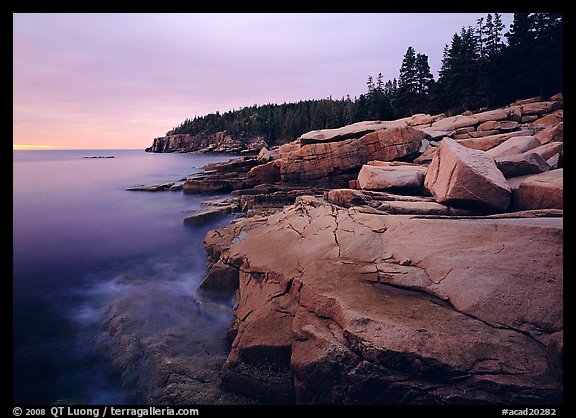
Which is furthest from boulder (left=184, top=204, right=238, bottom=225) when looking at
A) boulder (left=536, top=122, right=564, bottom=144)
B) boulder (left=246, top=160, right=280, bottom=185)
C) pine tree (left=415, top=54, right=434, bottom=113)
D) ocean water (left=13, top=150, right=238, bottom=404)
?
pine tree (left=415, top=54, right=434, bottom=113)

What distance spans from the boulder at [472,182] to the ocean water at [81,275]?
5664 mm

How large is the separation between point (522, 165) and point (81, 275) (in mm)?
12595

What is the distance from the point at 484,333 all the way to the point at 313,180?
1357cm

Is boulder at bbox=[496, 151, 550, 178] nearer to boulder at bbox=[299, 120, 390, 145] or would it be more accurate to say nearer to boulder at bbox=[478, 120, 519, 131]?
boulder at bbox=[299, 120, 390, 145]

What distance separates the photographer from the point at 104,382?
5078 mm

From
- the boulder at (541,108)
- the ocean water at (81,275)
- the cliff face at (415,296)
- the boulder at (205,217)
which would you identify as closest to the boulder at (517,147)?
the cliff face at (415,296)

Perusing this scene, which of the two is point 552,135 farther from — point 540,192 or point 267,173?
point 267,173

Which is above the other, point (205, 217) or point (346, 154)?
point (346, 154)

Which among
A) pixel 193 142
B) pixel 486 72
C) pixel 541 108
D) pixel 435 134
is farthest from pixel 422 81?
pixel 193 142

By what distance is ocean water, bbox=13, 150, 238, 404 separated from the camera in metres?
5.25

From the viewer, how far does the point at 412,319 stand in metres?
3.67
